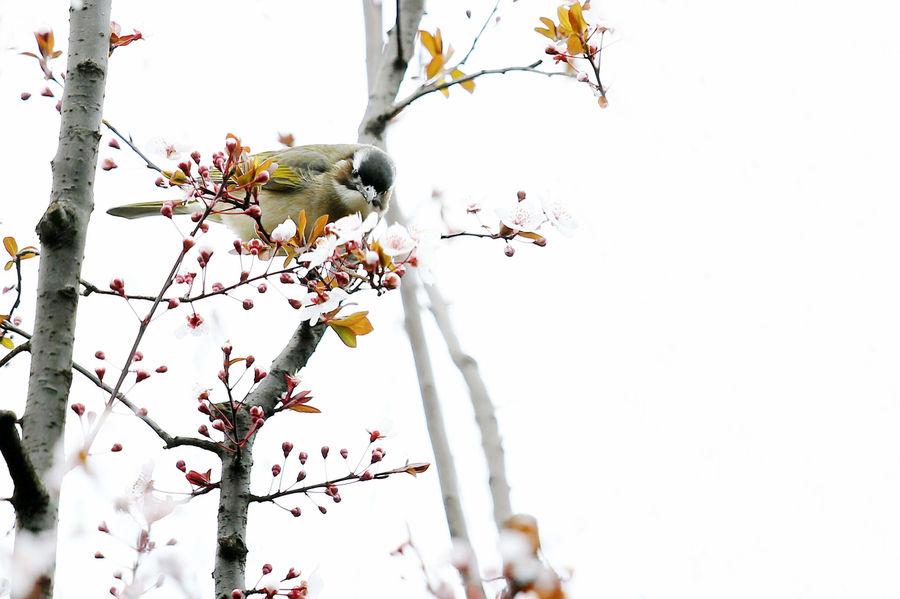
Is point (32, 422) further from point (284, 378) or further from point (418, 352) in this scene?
point (418, 352)

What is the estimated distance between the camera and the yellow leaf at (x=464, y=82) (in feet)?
10.3

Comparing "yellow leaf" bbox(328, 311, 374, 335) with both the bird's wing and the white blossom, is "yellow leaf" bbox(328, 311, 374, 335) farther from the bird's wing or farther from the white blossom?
the bird's wing

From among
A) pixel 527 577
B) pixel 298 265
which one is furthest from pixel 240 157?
pixel 527 577

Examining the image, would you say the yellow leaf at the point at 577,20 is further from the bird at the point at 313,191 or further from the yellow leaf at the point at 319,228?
the bird at the point at 313,191

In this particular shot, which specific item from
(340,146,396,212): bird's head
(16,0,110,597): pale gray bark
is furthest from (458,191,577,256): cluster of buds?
(340,146,396,212): bird's head

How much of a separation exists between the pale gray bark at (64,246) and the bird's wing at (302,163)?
2851 mm

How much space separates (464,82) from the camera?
3053 mm

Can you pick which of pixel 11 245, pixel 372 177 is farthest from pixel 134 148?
pixel 372 177

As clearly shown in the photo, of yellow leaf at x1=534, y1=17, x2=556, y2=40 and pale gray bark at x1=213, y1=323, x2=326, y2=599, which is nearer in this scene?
pale gray bark at x1=213, y1=323, x2=326, y2=599

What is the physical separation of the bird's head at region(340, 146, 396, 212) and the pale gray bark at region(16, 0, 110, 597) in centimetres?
250

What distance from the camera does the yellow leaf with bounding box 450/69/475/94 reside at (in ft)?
10.3

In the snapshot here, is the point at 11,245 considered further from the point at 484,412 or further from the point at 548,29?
the point at 548,29

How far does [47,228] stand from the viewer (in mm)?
1813

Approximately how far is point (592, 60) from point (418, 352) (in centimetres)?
109
